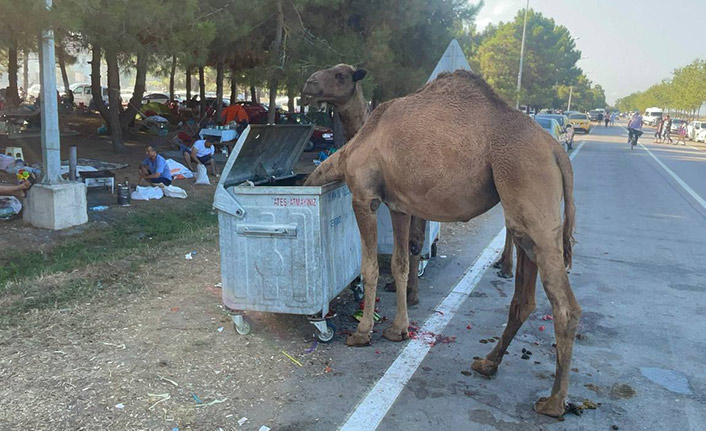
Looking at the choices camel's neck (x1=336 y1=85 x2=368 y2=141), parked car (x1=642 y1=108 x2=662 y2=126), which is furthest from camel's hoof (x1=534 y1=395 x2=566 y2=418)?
parked car (x1=642 y1=108 x2=662 y2=126)

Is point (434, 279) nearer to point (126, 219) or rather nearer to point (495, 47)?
point (126, 219)

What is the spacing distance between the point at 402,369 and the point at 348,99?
2783mm

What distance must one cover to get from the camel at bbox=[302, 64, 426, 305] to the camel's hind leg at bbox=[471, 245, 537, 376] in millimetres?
1650

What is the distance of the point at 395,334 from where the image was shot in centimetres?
518

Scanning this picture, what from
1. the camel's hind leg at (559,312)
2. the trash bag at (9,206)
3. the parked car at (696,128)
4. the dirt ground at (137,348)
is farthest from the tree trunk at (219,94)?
the parked car at (696,128)

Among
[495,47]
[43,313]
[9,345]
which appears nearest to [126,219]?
[43,313]

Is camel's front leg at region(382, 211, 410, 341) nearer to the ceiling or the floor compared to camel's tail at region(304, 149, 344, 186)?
nearer to the floor

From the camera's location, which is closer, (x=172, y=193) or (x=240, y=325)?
(x=240, y=325)

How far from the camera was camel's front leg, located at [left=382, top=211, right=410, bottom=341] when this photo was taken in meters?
5.19

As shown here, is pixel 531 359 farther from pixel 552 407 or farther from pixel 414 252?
pixel 414 252

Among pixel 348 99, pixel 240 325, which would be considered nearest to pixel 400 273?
pixel 240 325

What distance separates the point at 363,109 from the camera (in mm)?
6051

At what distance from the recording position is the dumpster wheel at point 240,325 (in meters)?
5.10

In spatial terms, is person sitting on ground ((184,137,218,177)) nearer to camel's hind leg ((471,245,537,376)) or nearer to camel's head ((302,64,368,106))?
camel's head ((302,64,368,106))
